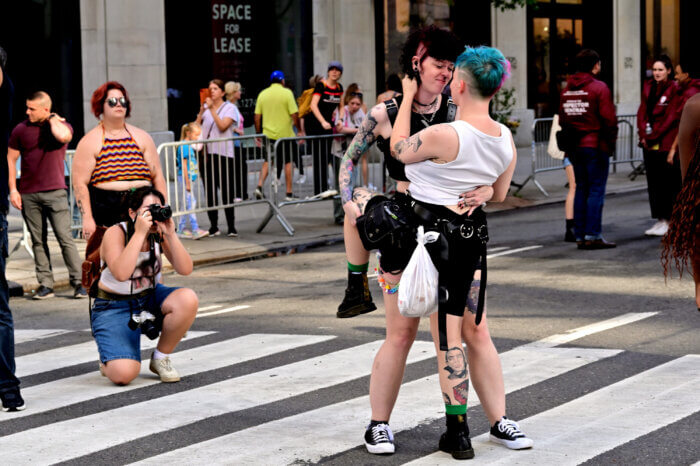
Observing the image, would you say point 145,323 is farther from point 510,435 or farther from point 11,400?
point 510,435

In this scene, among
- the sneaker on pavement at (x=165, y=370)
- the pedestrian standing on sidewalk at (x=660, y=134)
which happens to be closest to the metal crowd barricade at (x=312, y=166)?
the pedestrian standing on sidewalk at (x=660, y=134)

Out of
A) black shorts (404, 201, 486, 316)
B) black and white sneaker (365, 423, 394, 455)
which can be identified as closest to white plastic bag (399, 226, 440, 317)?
black shorts (404, 201, 486, 316)

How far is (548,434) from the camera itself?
5.91m

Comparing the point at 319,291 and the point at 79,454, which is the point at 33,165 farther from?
the point at 79,454

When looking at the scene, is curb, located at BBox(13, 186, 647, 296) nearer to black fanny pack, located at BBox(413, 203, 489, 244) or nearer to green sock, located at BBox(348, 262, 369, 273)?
green sock, located at BBox(348, 262, 369, 273)

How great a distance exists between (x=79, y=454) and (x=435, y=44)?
263 centimetres

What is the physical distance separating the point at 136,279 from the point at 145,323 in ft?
0.99

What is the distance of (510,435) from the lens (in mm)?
5637

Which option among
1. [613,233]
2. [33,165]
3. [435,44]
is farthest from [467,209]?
[613,233]

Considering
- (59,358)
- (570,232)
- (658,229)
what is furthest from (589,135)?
(59,358)

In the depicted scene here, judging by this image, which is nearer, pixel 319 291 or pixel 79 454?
pixel 79 454

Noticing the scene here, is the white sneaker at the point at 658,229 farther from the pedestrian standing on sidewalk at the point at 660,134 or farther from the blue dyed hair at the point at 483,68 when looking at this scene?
the blue dyed hair at the point at 483,68

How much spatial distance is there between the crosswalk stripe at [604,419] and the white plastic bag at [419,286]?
0.73 meters

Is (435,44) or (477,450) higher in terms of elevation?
(435,44)
